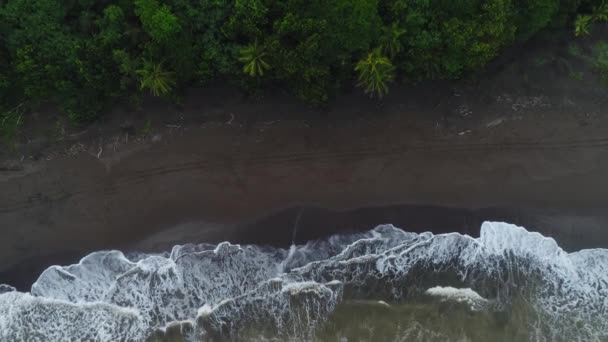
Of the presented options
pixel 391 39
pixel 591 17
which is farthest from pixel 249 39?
pixel 591 17

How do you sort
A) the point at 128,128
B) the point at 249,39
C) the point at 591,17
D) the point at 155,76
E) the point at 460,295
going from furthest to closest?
the point at 128,128
the point at 460,295
the point at 591,17
the point at 155,76
the point at 249,39

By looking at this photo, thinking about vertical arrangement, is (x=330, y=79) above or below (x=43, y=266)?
above

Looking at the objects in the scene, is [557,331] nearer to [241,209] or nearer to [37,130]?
[241,209]

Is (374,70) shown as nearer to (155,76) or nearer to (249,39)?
(249,39)

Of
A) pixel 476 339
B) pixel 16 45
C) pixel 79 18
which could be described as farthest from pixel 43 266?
pixel 476 339

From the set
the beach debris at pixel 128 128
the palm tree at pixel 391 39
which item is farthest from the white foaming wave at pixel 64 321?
the palm tree at pixel 391 39

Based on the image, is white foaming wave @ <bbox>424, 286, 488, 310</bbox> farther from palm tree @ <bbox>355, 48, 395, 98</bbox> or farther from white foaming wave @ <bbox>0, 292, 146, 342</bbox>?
white foaming wave @ <bbox>0, 292, 146, 342</bbox>

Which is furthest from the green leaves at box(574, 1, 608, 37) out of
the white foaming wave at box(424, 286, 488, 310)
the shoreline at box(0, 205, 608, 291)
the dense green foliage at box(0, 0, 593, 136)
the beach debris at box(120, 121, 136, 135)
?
the beach debris at box(120, 121, 136, 135)

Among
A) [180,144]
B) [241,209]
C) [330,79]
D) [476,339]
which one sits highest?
[330,79]
